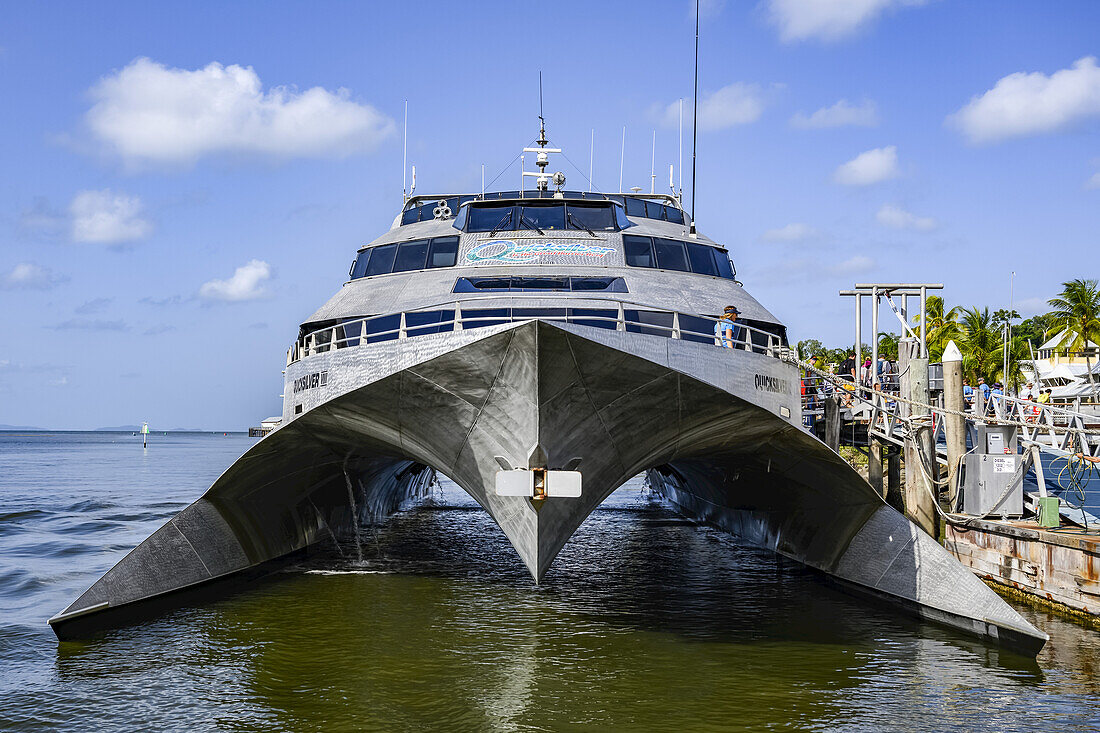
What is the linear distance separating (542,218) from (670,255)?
2286 mm

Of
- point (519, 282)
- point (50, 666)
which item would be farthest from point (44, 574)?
point (519, 282)

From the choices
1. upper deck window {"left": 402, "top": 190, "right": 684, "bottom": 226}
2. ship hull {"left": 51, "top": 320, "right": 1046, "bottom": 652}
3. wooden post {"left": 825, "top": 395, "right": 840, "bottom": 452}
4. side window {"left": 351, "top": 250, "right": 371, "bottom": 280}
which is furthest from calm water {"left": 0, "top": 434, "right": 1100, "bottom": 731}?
upper deck window {"left": 402, "top": 190, "right": 684, "bottom": 226}

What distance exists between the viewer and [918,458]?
16281 mm

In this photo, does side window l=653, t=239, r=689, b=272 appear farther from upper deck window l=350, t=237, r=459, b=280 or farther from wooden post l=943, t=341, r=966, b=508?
wooden post l=943, t=341, r=966, b=508

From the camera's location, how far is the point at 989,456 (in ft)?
49.8

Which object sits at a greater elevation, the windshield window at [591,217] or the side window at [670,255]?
the windshield window at [591,217]

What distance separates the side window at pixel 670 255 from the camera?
50.8 ft

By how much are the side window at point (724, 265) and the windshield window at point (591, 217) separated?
203 cm

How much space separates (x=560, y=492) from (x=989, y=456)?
842cm

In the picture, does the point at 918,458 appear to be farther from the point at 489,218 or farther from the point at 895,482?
the point at 489,218

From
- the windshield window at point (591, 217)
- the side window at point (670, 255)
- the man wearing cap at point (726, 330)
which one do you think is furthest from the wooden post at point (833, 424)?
the windshield window at point (591, 217)

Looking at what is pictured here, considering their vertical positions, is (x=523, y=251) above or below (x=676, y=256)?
below

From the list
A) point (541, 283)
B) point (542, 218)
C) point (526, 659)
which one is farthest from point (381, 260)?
point (526, 659)

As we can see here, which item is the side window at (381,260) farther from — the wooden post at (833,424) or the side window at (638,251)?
the wooden post at (833,424)
